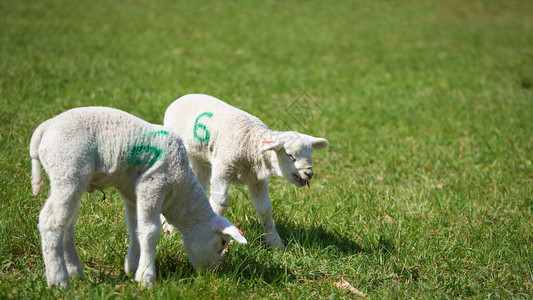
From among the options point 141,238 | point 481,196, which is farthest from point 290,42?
point 141,238

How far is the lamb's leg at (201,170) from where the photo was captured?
430cm

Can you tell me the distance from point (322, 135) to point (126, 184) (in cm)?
422

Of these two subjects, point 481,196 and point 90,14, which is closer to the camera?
point 481,196

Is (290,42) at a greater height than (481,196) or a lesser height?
greater

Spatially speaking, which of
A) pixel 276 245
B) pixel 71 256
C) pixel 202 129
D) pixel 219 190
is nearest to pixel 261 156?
pixel 219 190

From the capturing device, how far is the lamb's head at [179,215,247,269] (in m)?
3.14

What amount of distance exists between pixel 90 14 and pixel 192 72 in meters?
6.73

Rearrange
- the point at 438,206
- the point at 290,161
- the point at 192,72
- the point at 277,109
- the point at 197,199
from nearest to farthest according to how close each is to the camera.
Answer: the point at 197,199 < the point at 290,161 < the point at 438,206 < the point at 277,109 < the point at 192,72

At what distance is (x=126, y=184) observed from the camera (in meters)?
3.00

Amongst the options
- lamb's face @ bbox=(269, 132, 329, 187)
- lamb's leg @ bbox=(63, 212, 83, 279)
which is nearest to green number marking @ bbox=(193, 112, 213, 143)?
lamb's face @ bbox=(269, 132, 329, 187)

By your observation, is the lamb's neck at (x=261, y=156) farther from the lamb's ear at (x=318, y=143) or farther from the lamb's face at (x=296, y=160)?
the lamb's ear at (x=318, y=143)

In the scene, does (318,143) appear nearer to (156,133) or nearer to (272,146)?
(272,146)

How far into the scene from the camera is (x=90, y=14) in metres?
14.1

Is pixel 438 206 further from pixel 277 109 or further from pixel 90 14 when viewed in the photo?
pixel 90 14
